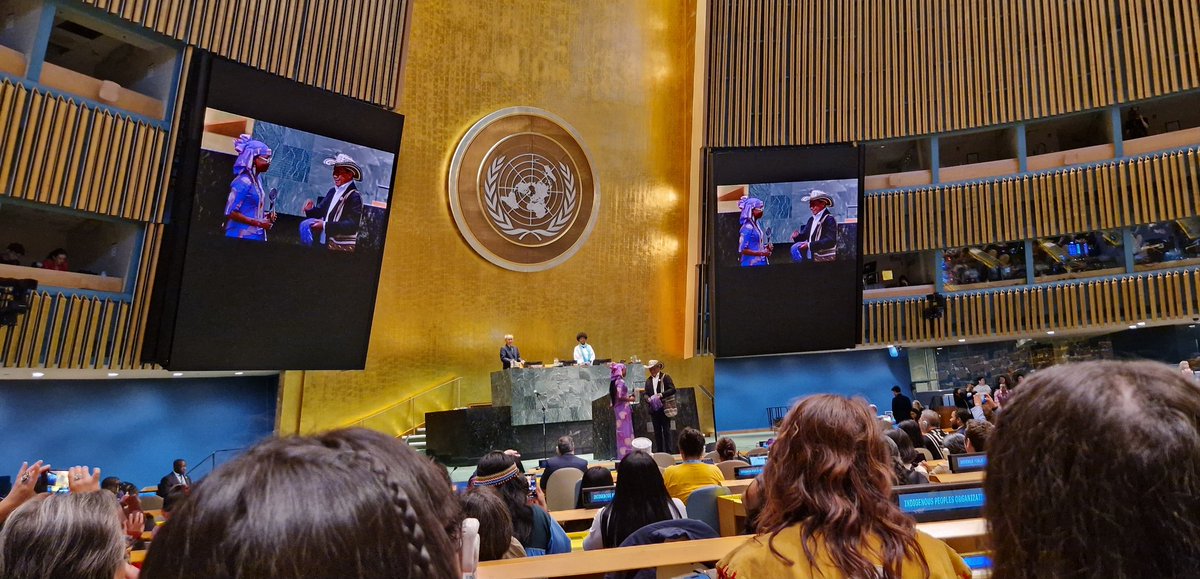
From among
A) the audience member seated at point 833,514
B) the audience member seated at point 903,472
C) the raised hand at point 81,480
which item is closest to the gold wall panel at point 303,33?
the raised hand at point 81,480

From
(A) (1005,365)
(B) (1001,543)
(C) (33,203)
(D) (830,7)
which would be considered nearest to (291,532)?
(B) (1001,543)

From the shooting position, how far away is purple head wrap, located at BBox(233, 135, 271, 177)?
375 inches

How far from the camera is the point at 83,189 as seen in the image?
887cm

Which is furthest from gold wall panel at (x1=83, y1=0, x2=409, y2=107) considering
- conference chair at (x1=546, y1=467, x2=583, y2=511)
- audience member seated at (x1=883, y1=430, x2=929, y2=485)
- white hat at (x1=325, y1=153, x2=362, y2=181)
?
audience member seated at (x1=883, y1=430, x2=929, y2=485)

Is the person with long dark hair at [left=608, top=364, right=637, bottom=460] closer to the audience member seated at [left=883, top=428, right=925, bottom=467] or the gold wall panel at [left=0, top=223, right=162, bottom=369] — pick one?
the audience member seated at [left=883, top=428, right=925, bottom=467]

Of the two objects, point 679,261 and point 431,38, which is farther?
point 679,261

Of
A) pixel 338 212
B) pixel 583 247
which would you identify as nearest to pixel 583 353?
pixel 583 247

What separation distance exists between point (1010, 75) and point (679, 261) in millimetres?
7126

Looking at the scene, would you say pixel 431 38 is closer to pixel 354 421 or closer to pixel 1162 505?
pixel 354 421

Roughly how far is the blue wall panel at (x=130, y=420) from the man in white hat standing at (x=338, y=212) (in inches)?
106

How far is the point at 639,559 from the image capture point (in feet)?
7.96

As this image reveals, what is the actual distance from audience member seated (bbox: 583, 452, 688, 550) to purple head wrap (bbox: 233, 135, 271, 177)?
25.8 feet

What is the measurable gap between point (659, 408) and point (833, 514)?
884 centimetres

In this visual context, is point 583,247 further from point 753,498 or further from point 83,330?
point 753,498
